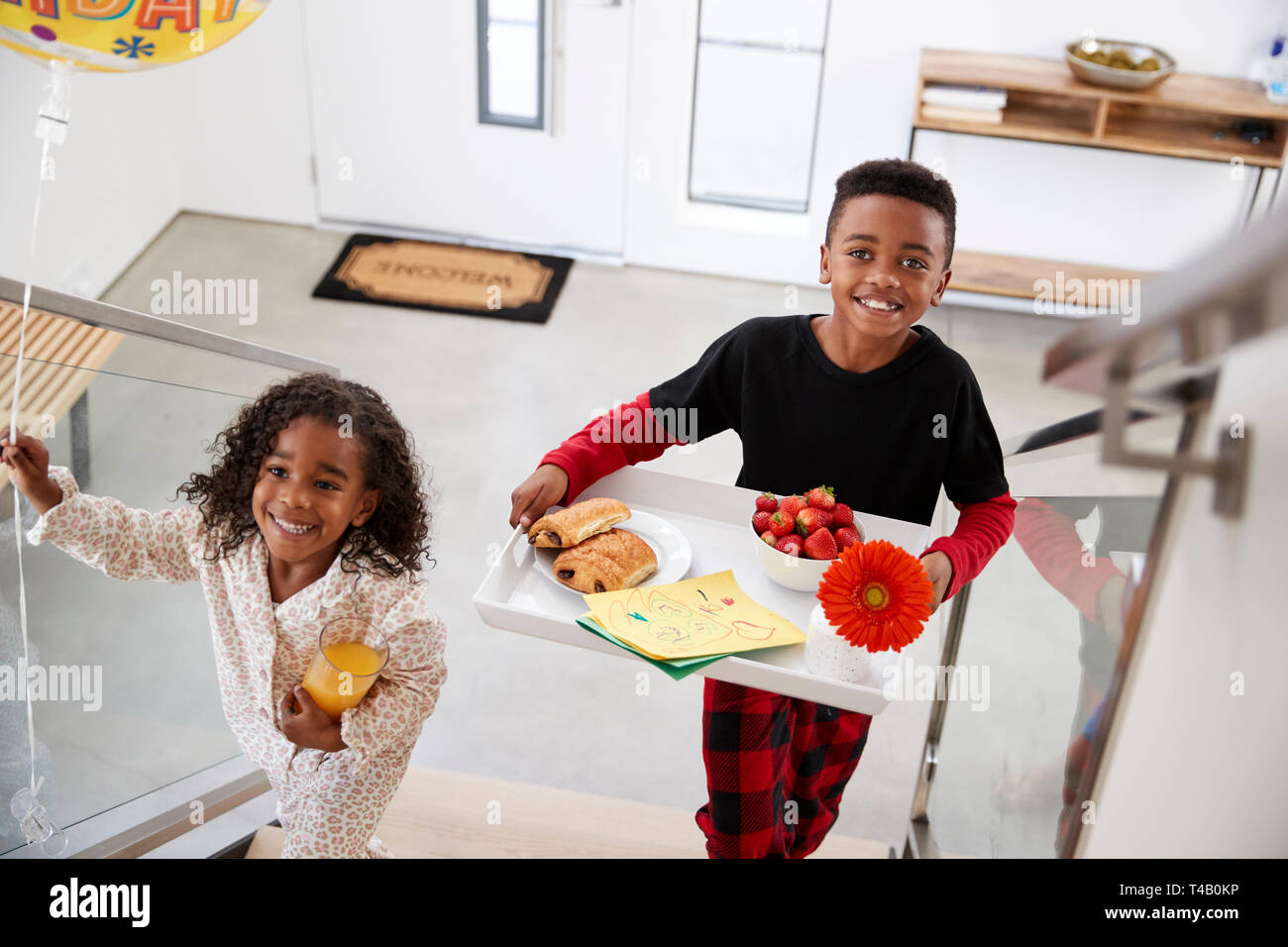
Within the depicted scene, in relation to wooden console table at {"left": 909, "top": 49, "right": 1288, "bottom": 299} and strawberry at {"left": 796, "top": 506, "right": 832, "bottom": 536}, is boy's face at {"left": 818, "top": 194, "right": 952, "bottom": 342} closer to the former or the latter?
strawberry at {"left": 796, "top": 506, "right": 832, "bottom": 536}

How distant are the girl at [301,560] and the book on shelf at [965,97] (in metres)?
3.01

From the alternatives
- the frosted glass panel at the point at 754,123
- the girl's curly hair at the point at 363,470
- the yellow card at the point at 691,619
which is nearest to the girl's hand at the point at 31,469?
the girl's curly hair at the point at 363,470

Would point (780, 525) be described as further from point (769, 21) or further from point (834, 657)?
point (769, 21)

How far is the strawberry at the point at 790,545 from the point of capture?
150cm

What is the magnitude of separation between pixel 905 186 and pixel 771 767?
86cm

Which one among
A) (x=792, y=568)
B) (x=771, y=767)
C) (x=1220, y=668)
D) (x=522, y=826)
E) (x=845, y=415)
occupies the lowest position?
(x=522, y=826)

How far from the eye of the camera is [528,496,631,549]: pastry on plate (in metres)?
1.52

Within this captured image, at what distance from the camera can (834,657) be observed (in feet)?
4.46

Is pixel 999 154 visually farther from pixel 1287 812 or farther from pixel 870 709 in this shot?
pixel 1287 812

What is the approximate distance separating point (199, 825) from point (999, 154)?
3.80 m

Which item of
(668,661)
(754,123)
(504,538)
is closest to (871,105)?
(754,123)

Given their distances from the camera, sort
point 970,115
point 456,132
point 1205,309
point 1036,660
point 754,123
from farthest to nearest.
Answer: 1. point 754,123
2. point 456,132
3. point 970,115
4. point 1036,660
5. point 1205,309

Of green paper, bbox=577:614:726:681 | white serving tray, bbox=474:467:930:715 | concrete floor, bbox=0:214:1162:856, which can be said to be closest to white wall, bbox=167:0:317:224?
concrete floor, bbox=0:214:1162:856

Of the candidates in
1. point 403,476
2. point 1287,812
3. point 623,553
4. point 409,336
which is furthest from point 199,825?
point 409,336
